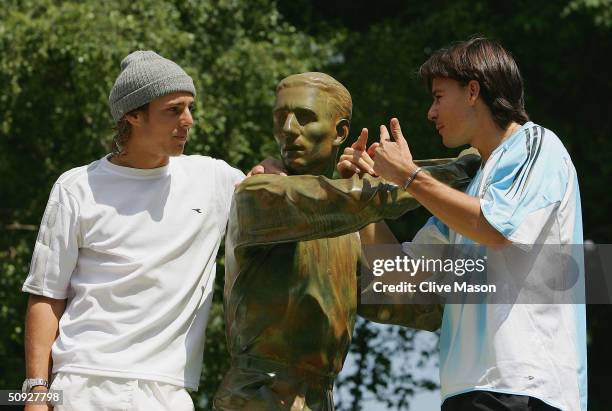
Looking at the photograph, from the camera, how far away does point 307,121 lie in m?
5.35

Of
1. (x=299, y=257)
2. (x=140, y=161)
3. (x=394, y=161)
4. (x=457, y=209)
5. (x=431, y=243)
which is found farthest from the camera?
(x=140, y=161)

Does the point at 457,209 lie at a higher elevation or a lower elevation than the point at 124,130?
lower

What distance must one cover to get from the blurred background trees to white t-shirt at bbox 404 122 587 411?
22.0 ft

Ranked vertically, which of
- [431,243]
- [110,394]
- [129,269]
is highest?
[431,243]

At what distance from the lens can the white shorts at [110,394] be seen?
525 cm

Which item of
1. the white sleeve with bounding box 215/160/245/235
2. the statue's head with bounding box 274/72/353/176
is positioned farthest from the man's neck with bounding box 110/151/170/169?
the statue's head with bounding box 274/72/353/176

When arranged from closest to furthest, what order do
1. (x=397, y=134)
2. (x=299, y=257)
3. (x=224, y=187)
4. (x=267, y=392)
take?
(x=397, y=134) < (x=267, y=392) < (x=299, y=257) < (x=224, y=187)

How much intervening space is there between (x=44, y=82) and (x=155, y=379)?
24.6ft

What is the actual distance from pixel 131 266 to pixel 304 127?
32.4 inches

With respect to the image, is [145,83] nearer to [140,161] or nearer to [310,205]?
[140,161]

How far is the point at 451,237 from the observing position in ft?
17.6

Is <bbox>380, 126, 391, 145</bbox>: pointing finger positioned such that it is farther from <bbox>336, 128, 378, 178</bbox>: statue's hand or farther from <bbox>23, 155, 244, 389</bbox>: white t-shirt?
<bbox>23, 155, 244, 389</bbox>: white t-shirt

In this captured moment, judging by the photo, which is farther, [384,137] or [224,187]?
[224,187]

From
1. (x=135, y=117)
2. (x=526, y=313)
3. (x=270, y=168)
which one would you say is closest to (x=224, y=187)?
(x=270, y=168)
